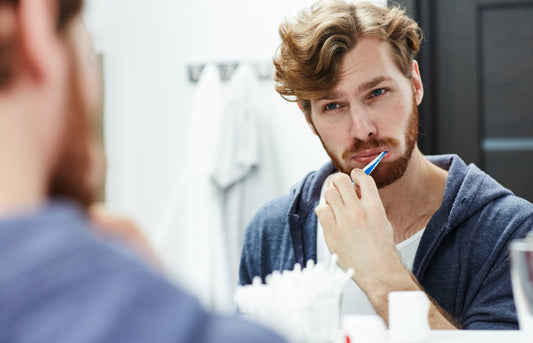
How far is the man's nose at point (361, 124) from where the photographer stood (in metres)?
1.19

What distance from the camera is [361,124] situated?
1195mm

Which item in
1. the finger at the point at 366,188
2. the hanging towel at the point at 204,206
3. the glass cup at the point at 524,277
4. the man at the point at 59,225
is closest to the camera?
the man at the point at 59,225

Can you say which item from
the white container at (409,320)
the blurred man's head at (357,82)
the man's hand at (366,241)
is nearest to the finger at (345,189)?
the man's hand at (366,241)

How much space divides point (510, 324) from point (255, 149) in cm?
104

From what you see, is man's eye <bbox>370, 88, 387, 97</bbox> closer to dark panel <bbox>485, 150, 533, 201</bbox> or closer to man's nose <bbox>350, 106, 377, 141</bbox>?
man's nose <bbox>350, 106, 377, 141</bbox>

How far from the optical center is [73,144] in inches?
11.3

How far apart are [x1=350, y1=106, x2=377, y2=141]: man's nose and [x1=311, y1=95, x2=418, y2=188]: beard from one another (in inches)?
0.5

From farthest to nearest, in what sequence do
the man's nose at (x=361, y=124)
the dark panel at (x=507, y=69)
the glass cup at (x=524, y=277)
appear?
the dark panel at (x=507, y=69), the man's nose at (x=361, y=124), the glass cup at (x=524, y=277)

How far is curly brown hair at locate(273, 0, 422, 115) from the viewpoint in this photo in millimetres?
1227

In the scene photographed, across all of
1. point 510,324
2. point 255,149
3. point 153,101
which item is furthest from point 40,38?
point 153,101

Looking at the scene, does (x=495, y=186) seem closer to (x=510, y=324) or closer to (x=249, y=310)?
(x=510, y=324)

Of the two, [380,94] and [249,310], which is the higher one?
[380,94]

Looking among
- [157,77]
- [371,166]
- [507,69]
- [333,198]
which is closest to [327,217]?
[333,198]

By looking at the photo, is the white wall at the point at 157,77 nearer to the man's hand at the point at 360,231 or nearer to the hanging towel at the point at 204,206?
the hanging towel at the point at 204,206
